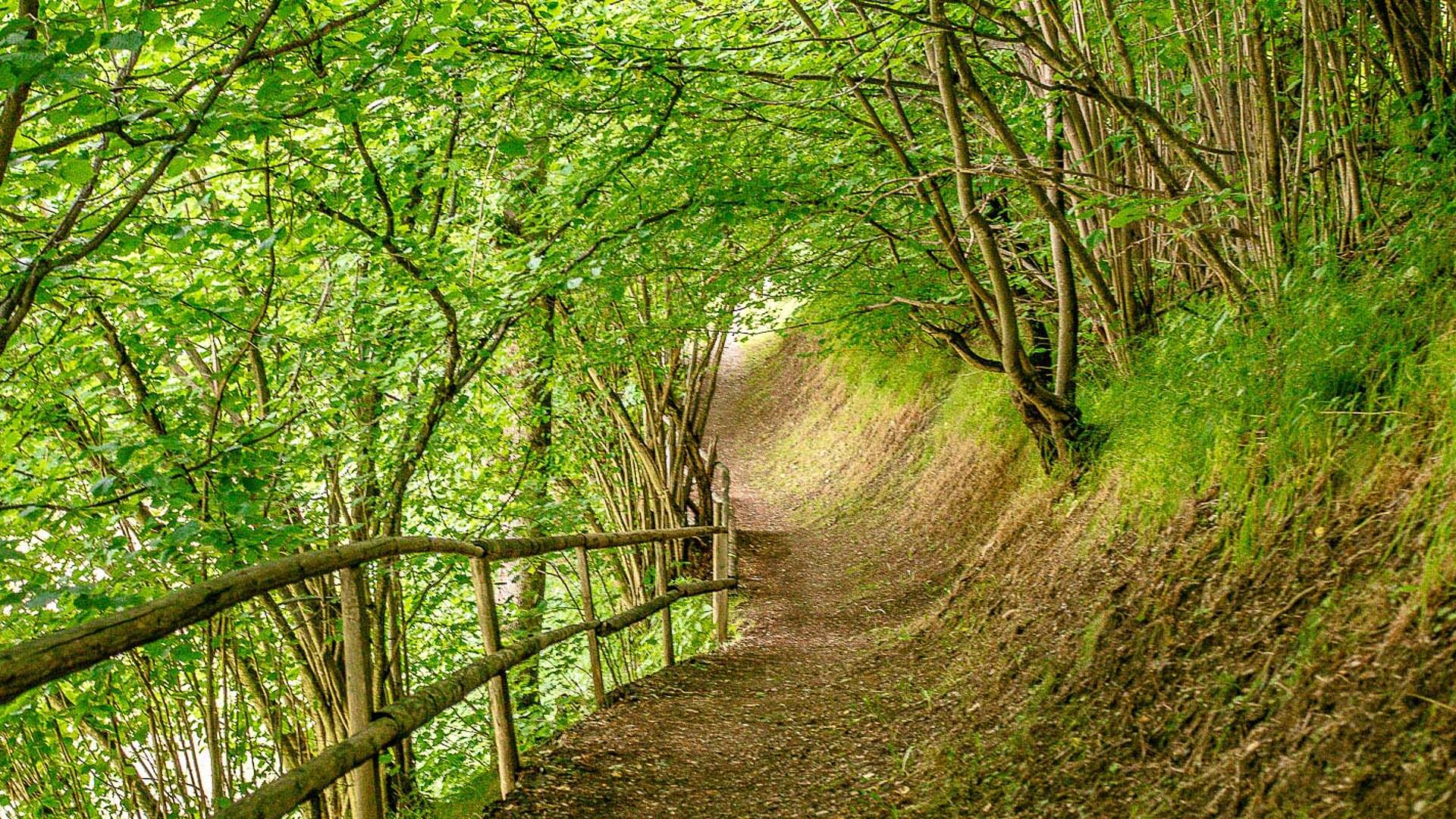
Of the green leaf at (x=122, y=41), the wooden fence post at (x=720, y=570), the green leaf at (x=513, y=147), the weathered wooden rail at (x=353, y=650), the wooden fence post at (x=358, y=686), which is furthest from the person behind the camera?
the wooden fence post at (x=720, y=570)

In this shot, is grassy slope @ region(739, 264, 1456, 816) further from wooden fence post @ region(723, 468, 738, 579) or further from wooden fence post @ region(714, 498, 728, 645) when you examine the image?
wooden fence post @ region(723, 468, 738, 579)

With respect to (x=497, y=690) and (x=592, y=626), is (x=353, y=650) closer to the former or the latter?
(x=497, y=690)

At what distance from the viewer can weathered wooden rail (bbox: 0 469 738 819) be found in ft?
6.13

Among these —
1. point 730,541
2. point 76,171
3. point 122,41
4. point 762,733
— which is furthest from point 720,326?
point 122,41

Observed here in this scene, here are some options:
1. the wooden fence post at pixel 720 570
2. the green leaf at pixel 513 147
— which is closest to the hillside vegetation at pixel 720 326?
the wooden fence post at pixel 720 570

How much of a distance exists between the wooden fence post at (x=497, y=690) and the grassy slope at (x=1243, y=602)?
1728 millimetres

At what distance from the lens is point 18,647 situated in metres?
1.76

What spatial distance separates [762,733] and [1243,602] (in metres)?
2.62

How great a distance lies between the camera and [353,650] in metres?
3.35

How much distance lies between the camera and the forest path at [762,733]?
4297 millimetres

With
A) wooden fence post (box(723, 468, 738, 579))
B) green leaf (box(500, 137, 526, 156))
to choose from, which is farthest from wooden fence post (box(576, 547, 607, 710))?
wooden fence post (box(723, 468, 738, 579))

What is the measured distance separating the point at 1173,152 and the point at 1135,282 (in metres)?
0.83

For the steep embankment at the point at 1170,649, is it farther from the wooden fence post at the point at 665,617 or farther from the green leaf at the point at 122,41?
the green leaf at the point at 122,41

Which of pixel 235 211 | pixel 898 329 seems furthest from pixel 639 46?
pixel 898 329
